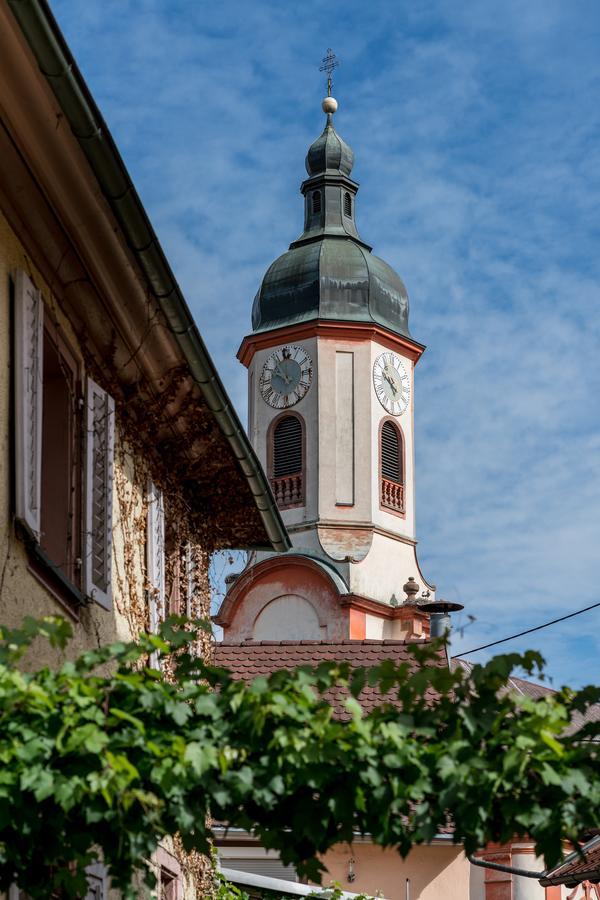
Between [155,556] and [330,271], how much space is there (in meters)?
36.6

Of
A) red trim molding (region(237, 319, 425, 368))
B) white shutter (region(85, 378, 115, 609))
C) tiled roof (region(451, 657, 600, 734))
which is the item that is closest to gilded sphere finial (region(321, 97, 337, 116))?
red trim molding (region(237, 319, 425, 368))

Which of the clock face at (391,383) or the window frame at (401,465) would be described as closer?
the window frame at (401,465)

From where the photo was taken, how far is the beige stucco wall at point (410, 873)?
61.7 ft

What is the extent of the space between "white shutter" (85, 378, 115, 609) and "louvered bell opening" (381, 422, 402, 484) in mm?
34941

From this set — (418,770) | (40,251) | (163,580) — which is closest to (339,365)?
(163,580)

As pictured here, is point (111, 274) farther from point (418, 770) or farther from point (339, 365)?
point (339, 365)

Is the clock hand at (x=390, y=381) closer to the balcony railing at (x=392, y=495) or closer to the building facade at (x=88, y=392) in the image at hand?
the balcony railing at (x=392, y=495)

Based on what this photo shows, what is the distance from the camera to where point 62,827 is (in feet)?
18.3

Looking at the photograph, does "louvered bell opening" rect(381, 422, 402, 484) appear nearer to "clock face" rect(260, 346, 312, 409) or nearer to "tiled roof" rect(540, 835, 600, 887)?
"clock face" rect(260, 346, 312, 409)

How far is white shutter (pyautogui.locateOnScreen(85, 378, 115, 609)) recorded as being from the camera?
923cm

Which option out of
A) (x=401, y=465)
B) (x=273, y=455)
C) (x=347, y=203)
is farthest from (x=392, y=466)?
(x=347, y=203)

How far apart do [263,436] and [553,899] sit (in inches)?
763

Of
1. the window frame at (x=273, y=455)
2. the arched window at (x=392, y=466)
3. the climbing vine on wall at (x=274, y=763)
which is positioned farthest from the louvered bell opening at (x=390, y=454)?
the climbing vine on wall at (x=274, y=763)

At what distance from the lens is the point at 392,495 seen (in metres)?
44.5
